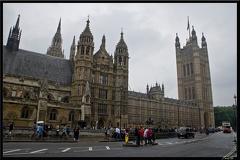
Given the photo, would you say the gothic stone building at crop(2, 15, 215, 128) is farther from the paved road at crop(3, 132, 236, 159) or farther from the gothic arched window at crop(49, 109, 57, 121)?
the paved road at crop(3, 132, 236, 159)

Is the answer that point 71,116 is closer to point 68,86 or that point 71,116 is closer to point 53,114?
point 53,114

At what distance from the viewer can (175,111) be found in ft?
330

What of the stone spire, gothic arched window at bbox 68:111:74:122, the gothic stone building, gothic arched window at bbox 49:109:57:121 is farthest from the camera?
the stone spire

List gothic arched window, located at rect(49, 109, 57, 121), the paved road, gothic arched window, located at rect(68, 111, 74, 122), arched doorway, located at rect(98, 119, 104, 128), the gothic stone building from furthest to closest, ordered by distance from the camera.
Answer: arched doorway, located at rect(98, 119, 104, 128)
gothic arched window, located at rect(68, 111, 74, 122)
gothic arched window, located at rect(49, 109, 57, 121)
the gothic stone building
the paved road

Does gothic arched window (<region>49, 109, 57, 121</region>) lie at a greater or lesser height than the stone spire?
lesser

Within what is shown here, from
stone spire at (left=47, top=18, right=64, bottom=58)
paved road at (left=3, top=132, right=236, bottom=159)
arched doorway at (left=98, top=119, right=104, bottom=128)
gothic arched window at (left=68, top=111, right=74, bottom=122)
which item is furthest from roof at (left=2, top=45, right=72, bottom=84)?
stone spire at (left=47, top=18, right=64, bottom=58)

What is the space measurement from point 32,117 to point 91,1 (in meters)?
30.5

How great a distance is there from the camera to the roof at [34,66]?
130ft

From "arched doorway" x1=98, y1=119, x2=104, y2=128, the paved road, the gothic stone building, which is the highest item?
the gothic stone building

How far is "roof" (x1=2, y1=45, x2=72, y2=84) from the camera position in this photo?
3969 centimetres

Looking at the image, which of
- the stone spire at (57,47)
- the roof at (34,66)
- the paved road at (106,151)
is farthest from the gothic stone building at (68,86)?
the stone spire at (57,47)

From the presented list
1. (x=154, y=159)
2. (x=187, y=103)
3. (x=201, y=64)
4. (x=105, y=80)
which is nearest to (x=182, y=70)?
(x=201, y=64)

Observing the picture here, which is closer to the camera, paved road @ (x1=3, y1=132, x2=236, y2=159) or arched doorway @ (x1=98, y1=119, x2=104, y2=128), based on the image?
paved road @ (x1=3, y1=132, x2=236, y2=159)

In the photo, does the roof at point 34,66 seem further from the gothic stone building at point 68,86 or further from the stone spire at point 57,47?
the stone spire at point 57,47
